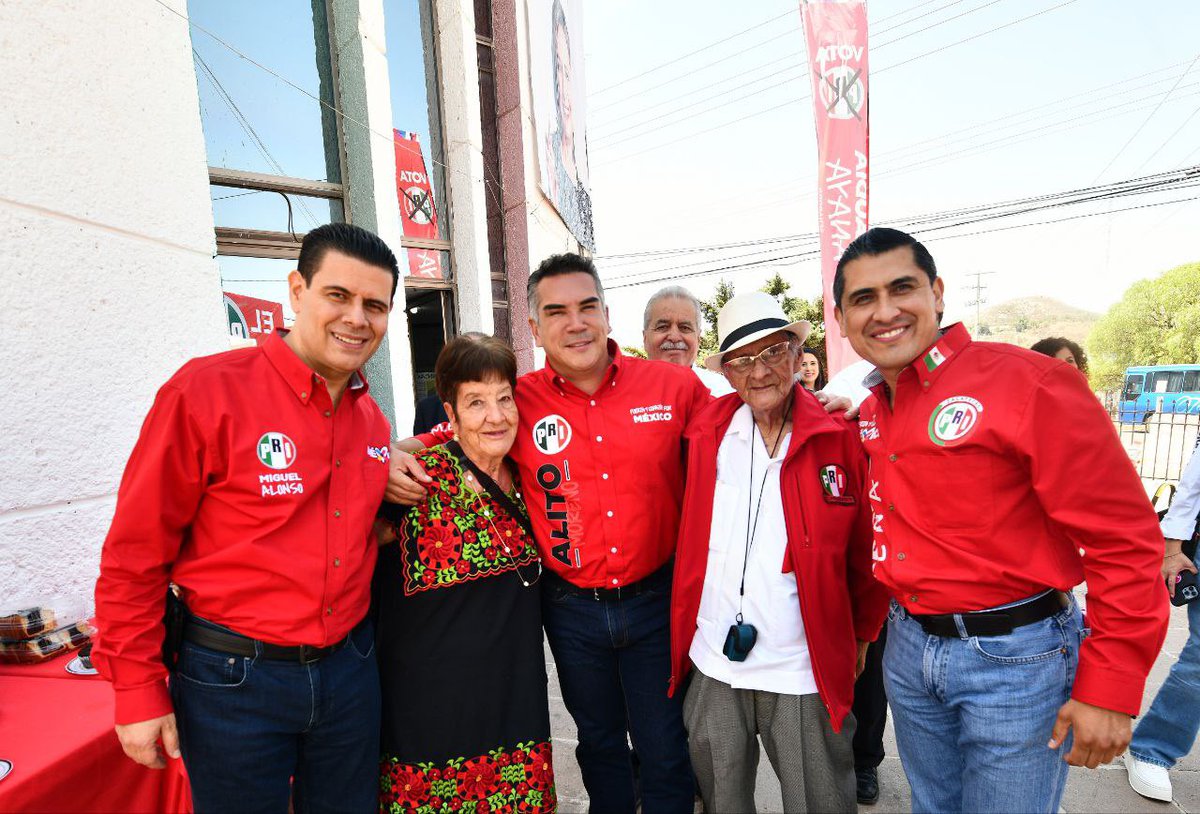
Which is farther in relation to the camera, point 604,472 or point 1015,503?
point 604,472

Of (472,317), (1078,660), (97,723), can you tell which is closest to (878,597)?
(1078,660)

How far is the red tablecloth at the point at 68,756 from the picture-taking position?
1.41m

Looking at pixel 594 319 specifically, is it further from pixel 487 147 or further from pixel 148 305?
pixel 487 147

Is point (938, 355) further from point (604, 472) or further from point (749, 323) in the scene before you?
point (604, 472)

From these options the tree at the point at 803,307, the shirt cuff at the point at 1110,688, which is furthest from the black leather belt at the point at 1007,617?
the tree at the point at 803,307

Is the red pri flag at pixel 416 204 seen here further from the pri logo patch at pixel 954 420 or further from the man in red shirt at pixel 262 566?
the pri logo patch at pixel 954 420

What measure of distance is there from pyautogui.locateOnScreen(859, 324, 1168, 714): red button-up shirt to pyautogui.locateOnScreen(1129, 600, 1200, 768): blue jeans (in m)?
1.91

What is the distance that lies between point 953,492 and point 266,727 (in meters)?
2.00

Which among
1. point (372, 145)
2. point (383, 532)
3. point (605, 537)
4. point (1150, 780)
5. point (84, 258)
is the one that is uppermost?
point (372, 145)

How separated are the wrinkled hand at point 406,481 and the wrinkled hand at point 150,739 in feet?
2.65

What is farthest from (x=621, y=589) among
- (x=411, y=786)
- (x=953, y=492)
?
(x=953, y=492)

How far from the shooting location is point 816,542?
6.18 ft

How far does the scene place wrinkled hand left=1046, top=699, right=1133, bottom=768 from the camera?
4.58 ft

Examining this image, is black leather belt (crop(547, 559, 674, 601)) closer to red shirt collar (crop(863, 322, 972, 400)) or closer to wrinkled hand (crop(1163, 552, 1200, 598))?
red shirt collar (crop(863, 322, 972, 400))
